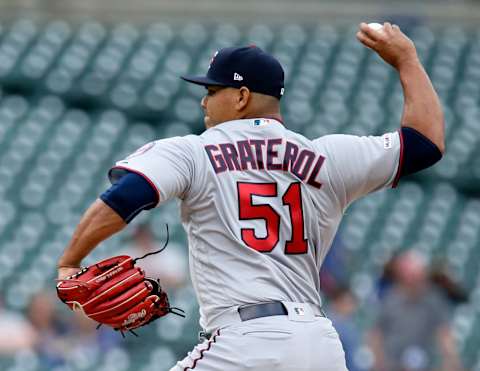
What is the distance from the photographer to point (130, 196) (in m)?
2.96

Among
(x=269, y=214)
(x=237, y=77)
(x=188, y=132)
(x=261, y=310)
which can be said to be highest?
(x=237, y=77)

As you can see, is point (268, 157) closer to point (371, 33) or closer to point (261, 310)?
point (261, 310)

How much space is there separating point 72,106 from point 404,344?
4.20 metres

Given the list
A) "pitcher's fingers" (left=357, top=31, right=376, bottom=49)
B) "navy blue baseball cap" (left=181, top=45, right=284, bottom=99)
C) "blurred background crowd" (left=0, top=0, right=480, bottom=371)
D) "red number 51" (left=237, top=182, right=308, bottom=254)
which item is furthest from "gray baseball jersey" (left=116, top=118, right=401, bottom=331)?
"blurred background crowd" (left=0, top=0, right=480, bottom=371)

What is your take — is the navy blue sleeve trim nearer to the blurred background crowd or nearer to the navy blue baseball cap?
the navy blue baseball cap

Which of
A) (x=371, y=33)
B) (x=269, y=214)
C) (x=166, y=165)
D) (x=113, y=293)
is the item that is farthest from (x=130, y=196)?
(x=371, y=33)

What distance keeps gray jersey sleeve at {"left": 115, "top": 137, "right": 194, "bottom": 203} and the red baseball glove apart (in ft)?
0.82

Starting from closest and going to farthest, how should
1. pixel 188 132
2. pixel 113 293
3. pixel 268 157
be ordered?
pixel 113 293
pixel 268 157
pixel 188 132

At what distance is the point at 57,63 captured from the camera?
10195 millimetres

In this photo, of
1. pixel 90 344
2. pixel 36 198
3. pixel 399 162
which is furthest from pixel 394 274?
pixel 399 162

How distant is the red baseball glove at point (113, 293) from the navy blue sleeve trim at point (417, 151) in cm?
80

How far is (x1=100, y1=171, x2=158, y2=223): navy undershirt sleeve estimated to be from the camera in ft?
9.70

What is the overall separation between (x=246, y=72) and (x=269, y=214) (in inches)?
16.7

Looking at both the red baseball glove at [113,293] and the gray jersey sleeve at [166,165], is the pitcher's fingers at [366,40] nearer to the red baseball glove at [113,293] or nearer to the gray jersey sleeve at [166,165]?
the gray jersey sleeve at [166,165]
